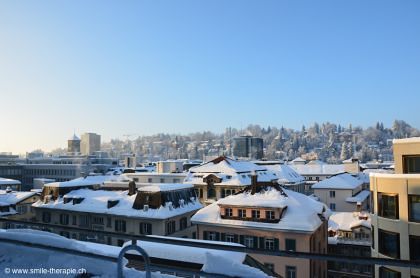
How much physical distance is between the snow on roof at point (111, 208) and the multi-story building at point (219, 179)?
10268mm

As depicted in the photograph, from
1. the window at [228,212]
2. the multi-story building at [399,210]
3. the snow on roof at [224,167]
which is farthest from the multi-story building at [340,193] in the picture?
the multi-story building at [399,210]

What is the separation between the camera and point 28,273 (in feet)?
21.5

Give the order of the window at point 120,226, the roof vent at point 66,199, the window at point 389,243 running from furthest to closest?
the roof vent at point 66,199, the window at point 120,226, the window at point 389,243

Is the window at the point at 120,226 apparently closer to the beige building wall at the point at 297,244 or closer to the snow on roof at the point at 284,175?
the beige building wall at the point at 297,244

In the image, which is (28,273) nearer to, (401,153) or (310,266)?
(401,153)

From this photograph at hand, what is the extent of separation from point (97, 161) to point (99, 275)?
129040 millimetres

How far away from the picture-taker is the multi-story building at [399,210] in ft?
74.1

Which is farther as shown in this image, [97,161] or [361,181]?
[97,161]

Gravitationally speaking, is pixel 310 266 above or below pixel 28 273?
below

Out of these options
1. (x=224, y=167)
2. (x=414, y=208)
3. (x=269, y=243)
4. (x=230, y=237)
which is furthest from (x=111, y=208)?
(x=414, y=208)

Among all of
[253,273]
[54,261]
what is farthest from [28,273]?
[253,273]

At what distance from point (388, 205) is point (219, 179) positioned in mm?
35947

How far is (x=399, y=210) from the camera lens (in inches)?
921

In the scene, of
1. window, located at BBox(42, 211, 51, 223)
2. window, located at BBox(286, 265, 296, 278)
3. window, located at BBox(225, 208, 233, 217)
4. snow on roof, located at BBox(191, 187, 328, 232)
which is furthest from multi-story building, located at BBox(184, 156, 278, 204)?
window, located at BBox(286, 265, 296, 278)
